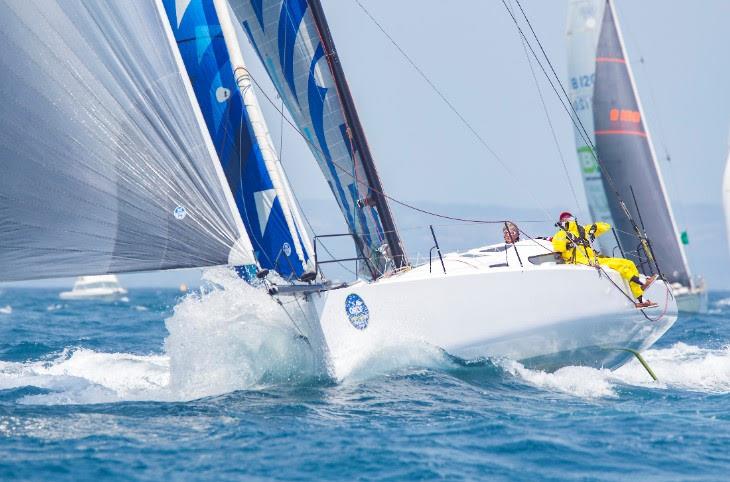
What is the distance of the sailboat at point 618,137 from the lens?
29547 millimetres

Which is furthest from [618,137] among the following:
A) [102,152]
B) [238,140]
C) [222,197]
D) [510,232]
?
[102,152]

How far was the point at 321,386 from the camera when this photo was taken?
10.3 meters

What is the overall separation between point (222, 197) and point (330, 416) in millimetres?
2321

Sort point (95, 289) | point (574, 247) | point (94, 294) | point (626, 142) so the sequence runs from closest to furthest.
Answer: point (574, 247) → point (626, 142) → point (94, 294) → point (95, 289)

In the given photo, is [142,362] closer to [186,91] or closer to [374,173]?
[374,173]

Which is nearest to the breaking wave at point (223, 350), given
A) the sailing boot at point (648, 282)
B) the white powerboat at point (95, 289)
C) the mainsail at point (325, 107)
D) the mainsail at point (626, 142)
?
the mainsail at point (325, 107)

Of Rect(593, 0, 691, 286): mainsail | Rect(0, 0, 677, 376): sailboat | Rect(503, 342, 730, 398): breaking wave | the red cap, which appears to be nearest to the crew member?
Rect(0, 0, 677, 376): sailboat

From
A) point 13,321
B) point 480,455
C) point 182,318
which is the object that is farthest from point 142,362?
point 13,321

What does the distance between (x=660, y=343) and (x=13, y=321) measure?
52.5 feet

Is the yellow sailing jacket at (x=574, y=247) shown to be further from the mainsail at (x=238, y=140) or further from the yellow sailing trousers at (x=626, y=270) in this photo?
the mainsail at (x=238, y=140)

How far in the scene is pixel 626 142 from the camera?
2953cm

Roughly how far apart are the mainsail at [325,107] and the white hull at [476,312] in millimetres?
1327

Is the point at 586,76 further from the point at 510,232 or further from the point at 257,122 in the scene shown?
the point at 257,122

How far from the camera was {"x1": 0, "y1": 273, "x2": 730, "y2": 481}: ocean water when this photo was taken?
7340mm
